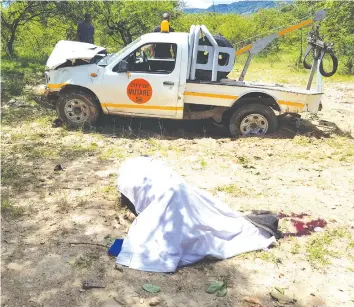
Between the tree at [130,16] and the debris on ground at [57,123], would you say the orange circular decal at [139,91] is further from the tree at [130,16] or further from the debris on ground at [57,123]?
the tree at [130,16]

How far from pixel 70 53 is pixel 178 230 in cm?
475

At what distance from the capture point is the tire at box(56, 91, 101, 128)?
7.08m

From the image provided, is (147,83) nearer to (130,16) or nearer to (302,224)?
(302,224)

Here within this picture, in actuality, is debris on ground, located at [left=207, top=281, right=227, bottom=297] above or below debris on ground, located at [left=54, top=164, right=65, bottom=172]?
below

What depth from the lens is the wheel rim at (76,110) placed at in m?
7.12

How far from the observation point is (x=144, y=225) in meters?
3.73

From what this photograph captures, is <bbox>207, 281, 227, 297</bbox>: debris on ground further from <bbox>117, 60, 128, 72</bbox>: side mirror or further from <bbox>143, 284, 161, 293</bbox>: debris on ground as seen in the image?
<bbox>117, 60, 128, 72</bbox>: side mirror

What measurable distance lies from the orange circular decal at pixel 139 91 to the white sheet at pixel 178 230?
3046mm

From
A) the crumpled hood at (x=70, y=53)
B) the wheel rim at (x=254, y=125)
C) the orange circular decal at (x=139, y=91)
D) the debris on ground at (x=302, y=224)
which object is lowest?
the debris on ground at (x=302, y=224)

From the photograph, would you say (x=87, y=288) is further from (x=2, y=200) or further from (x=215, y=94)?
(x=215, y=94)

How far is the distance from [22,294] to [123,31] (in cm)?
1503

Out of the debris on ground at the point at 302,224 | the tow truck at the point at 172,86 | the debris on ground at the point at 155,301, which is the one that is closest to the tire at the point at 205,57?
the tow truck at the point at 172,86

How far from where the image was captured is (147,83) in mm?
6824

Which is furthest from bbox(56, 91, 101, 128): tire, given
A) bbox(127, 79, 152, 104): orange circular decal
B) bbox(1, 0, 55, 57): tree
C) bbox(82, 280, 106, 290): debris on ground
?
bbox(1, 0, 55, 57): tree
